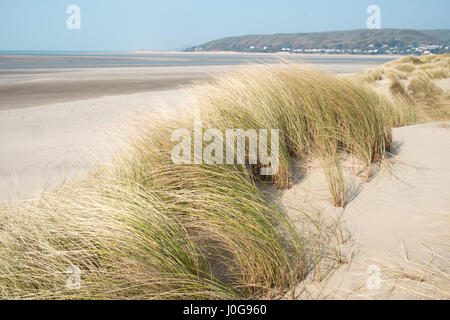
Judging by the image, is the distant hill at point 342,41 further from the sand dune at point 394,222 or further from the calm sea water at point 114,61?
the sand dune at point 394,222

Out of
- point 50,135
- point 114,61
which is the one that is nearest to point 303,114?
point 50,135

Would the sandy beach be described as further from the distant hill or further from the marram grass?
the distant hill

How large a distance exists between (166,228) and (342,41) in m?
169

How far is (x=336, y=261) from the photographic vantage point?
191cm

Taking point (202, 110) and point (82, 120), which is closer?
point (202, 110)

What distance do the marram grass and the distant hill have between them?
407 feet

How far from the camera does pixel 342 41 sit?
15075 cm

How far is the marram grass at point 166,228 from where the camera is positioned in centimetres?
159

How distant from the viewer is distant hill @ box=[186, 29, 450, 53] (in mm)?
121000

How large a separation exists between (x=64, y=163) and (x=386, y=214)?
3.96 metres

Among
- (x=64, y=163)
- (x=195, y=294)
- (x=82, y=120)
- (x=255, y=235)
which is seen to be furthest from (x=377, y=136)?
(x=82, y=120)

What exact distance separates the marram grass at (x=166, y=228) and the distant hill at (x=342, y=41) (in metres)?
124
